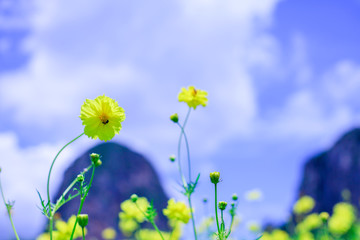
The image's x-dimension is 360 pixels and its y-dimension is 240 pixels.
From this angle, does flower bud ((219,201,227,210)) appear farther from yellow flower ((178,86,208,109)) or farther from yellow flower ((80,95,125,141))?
yellow flower ((178,86,208,109))

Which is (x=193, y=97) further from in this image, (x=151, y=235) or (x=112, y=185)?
(x=112, y=185)

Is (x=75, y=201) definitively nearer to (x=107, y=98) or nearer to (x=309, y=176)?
(x=309, y=176)

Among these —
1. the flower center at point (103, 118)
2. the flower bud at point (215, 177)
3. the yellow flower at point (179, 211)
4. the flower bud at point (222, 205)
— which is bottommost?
the flower bud at point (222, 205)

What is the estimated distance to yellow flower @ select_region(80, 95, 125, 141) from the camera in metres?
1.55

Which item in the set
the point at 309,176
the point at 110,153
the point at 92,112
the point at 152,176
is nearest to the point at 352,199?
the point at 309,176

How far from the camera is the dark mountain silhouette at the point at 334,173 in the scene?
17.2 meters

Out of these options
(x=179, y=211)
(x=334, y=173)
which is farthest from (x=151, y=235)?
(x=334, y=173)

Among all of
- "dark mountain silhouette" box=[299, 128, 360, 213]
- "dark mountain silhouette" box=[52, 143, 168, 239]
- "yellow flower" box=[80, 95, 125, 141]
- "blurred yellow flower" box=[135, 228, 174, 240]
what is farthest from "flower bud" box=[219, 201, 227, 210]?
"dark mountain silhouette" box=[52, 143, 168, 239]

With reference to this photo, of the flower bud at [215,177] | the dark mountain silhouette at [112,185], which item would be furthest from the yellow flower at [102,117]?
the dark mountain silhouette at [112,185]

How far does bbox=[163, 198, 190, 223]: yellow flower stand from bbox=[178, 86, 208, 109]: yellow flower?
59cm

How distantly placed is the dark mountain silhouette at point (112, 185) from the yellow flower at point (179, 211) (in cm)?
1565

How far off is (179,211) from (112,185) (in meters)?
18.6

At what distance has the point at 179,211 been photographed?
2250 mm

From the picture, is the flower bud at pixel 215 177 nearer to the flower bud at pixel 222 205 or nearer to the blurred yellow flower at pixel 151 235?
the flower bud at pixel 222 205
